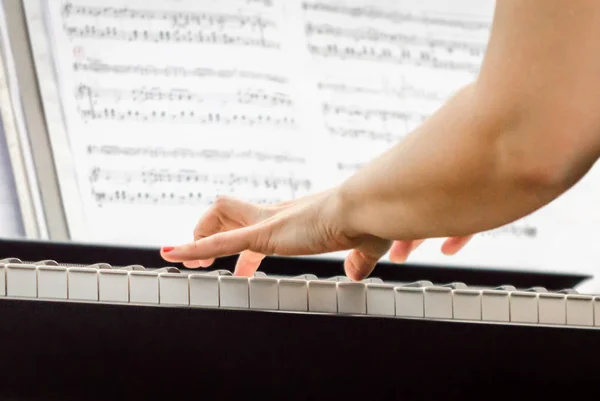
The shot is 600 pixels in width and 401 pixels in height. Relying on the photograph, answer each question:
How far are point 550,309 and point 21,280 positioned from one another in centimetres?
54

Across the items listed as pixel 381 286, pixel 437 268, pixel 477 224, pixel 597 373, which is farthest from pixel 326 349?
pixel 437 268

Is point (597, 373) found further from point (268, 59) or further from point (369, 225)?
point (268, 59)

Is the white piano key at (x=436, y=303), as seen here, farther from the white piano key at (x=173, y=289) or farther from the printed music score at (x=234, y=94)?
the printed music score at (x=234, y=94)

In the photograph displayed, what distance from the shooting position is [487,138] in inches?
26.7

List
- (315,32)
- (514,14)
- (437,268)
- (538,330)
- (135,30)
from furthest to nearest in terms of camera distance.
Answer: (315,32)
(135,30)
(437,268)
(538,330)
(514,14)

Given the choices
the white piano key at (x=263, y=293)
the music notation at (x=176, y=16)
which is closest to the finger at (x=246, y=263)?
the white piano key at (x=263, y=293)

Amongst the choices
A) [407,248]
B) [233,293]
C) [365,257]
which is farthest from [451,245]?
[233,293]

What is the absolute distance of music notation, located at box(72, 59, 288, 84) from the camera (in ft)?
4.85

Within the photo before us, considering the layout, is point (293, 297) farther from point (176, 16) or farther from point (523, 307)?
point (176, 16)

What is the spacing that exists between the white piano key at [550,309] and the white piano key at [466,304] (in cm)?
7

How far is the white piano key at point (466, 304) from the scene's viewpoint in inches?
32.7

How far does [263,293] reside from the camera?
803 millimetres

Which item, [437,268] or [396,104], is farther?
[396,104]

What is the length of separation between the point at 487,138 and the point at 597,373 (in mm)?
363
